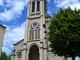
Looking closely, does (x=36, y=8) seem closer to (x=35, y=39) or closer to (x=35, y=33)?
A: (x=35, y=33)

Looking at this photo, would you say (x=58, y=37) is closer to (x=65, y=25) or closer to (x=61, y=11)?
(x=65, y=25)

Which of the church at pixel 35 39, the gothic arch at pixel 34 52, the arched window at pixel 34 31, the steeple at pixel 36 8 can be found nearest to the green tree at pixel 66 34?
the church at pixel 35 39

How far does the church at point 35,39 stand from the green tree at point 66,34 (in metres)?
10.1

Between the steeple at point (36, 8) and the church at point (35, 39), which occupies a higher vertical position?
the steeple at point (36, 8)

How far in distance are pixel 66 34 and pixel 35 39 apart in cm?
1432

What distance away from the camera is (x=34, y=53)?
1401 inches

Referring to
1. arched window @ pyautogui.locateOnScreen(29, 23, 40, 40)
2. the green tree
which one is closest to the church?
arched window @ pyautogui.locateOnScreen(29, 23, 40, 40)

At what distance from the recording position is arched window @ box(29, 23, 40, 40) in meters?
34.7

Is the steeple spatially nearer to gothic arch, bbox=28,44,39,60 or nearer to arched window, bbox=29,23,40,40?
arched window, bbox=29,23,40,40

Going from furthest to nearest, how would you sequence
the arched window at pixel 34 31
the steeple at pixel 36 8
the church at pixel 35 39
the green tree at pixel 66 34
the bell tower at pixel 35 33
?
the steeple at pixel 36 8
the arched window at pixel 34 31
the bell tower at pixel 35 33
the church at pixel 35 39
the green tree at pixel 66 34

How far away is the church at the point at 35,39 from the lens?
3249 centimetres

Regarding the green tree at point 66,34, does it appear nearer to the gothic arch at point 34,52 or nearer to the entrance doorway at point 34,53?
the gothic arch at point 34,52

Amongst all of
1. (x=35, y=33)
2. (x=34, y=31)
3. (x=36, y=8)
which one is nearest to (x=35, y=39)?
(x=35, y=33)

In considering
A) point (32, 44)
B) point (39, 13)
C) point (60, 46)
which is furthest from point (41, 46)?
point (60, 46)
